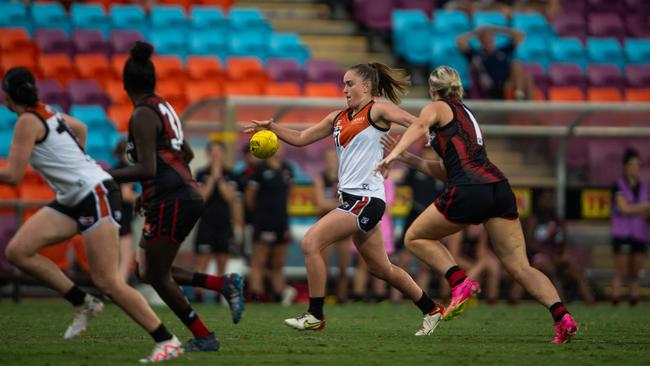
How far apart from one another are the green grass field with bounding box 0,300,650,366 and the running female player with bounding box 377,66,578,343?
0.45 meters

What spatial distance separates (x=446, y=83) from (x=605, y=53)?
44.1 feet

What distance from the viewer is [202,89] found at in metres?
19.4

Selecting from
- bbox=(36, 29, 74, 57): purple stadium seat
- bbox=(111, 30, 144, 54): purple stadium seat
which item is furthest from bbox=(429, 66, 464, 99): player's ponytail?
bbox=(36, 29, 74, 57): purple stadium seat

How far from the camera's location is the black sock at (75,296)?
9047mm

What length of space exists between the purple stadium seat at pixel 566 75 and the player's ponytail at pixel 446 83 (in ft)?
37.4

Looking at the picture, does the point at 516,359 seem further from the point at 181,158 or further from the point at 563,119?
the point at 563,119

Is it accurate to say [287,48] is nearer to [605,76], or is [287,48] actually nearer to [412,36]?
[412,36]

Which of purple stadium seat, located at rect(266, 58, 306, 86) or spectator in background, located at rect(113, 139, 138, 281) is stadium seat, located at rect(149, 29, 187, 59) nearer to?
purple stadium seat, located at rect(266, 58, 306, 86)

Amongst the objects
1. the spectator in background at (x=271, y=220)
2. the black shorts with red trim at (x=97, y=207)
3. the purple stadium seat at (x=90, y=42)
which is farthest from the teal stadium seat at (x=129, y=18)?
the black shorts with red trim at (x=97, y=207)

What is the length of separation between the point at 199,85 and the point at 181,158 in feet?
36.7

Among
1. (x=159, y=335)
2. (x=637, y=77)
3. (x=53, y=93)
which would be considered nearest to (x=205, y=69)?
(x=53, y=93)

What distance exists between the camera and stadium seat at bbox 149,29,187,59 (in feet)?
67.1

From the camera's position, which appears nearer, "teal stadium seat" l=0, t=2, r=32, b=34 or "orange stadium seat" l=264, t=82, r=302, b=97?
"orange stadium seat" l=264, t=82, r=302, b=97

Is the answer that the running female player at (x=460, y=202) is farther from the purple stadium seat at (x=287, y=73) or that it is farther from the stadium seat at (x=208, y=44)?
the stadium seat at (x=208, y=44)
